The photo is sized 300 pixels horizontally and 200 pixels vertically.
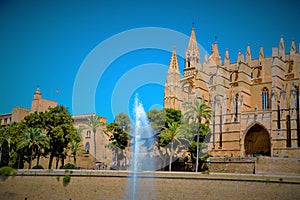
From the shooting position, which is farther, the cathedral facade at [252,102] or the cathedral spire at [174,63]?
the cathedral spire at [174,63]

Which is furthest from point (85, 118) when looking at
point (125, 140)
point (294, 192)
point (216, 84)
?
point (294, 192)

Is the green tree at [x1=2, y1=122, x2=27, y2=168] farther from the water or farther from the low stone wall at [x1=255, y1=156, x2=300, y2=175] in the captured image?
the low stone wall at [x1=255, y1=156, x2=300, y2=175]

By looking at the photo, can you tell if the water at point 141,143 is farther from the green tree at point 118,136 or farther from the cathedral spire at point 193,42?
the cathedral spire at point 193,42

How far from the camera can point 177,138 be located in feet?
156

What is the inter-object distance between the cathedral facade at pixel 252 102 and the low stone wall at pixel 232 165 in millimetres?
9207

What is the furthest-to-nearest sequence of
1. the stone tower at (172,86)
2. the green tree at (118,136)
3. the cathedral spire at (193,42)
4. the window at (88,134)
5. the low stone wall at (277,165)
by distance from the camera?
the cathedral spire at (193,42), the window at (88,134), the stone tower at (172,86), the green tree at (118,136), the low stone wall at (277,165)

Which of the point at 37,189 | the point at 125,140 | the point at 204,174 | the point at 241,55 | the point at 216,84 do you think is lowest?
the point at 37,189

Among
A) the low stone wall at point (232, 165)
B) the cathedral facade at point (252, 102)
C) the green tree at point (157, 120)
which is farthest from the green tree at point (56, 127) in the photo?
the low stone wall at point (232, 165)

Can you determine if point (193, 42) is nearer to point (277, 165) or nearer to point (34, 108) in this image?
point (34, 108)

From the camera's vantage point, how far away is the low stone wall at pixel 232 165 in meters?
39.2

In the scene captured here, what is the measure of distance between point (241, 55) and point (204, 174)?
3585 centimetres

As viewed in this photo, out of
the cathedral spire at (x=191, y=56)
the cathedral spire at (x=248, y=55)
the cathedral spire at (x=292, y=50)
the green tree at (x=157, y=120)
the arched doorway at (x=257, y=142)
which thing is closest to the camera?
the green tree at (x=157, y=120)

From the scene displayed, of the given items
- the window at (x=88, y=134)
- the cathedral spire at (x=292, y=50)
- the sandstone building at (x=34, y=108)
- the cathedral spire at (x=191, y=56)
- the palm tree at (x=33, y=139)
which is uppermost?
the cathedral spire at (x=191, y=56)

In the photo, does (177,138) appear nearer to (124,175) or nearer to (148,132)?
(148,132)
